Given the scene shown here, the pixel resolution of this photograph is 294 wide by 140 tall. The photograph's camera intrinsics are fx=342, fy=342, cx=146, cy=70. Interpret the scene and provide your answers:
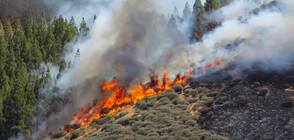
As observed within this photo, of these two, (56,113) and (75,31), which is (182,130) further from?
(75,31)

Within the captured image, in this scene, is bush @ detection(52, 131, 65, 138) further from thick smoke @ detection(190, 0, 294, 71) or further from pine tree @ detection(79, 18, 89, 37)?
pine tree @ detection(79, 18, 89, 37)

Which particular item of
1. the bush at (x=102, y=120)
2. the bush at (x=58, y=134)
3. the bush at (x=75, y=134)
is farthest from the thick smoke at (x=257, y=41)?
the bush at (x=58, y=134)

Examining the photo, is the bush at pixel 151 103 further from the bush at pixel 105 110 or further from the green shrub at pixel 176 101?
the bush at pixel 105 110

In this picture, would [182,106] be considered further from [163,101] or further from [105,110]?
[105,110]

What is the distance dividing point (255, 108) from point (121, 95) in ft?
75.3

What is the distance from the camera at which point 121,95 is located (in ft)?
180

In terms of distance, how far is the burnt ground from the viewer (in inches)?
1352

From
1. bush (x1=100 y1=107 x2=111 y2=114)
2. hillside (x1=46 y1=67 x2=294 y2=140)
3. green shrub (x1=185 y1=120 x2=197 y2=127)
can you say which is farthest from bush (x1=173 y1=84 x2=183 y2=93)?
green shrub (x1=185 y1=120 x2=197 y2=127)

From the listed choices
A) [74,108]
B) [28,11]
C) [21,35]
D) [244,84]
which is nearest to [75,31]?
[21,35]

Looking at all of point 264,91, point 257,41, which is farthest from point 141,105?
point 257,41

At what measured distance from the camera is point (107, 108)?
51.3m

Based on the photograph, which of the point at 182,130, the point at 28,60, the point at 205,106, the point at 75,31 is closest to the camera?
the point at 182,130

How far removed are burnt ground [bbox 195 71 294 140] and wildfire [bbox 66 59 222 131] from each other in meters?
11.4

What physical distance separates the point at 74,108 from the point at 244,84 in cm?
2543
